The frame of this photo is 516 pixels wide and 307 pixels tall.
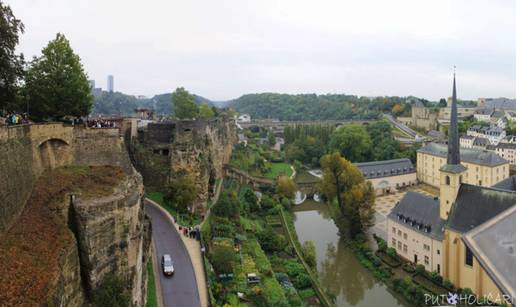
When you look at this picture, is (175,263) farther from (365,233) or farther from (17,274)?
(365,233)

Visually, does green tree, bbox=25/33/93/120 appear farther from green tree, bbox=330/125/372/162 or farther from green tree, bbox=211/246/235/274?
green tree, bbox=330/125/372/162

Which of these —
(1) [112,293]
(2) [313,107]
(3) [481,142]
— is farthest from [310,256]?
(2) [313,107]

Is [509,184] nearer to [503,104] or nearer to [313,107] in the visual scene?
[503,104]

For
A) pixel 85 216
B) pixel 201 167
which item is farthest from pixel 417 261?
pixel 85 216

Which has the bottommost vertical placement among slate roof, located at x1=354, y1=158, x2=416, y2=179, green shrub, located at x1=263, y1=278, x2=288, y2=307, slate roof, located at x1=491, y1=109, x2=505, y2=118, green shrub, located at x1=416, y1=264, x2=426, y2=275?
green shrub, located at x1=416, y1=264, x2=426, y2=275

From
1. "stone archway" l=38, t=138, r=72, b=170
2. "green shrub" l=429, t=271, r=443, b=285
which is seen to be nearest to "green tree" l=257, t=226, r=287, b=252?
"green shrub" l=429, t=271, r=443, b=285
